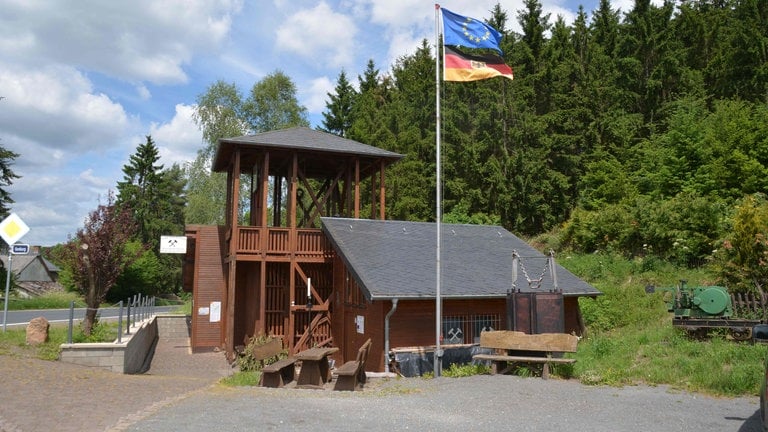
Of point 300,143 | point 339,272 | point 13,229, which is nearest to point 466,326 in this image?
point 339,272

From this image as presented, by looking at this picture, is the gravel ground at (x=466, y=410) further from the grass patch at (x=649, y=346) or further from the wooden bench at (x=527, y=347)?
the wooden bench at (x=527, y=347)

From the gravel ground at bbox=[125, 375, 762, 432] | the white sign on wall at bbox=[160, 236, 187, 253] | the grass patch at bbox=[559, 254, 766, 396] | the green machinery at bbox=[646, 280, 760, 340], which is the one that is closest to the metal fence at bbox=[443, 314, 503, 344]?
the grass patch at bbox=[559, 254, 766, 396]

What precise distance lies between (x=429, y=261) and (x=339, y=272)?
3.24 metres

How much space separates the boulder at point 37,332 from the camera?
546 inches

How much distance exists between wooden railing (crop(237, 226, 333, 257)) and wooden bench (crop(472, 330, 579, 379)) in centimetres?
783

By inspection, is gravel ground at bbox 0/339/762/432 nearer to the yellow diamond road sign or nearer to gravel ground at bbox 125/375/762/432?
gravel ground at bbox 125/375/762/432

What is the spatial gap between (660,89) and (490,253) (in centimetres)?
2510

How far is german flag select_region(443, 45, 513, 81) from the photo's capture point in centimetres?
1344

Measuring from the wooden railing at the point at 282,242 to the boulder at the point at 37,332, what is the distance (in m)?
5.87

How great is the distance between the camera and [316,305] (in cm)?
1906

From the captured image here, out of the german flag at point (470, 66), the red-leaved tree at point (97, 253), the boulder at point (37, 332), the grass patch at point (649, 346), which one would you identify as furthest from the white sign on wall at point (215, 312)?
the german flag at point (470, 66)

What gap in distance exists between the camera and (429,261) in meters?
17.0

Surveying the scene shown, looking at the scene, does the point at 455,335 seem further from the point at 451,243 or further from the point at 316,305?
the point at 316,305

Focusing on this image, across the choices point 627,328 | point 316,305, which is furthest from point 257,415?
point 627,328
